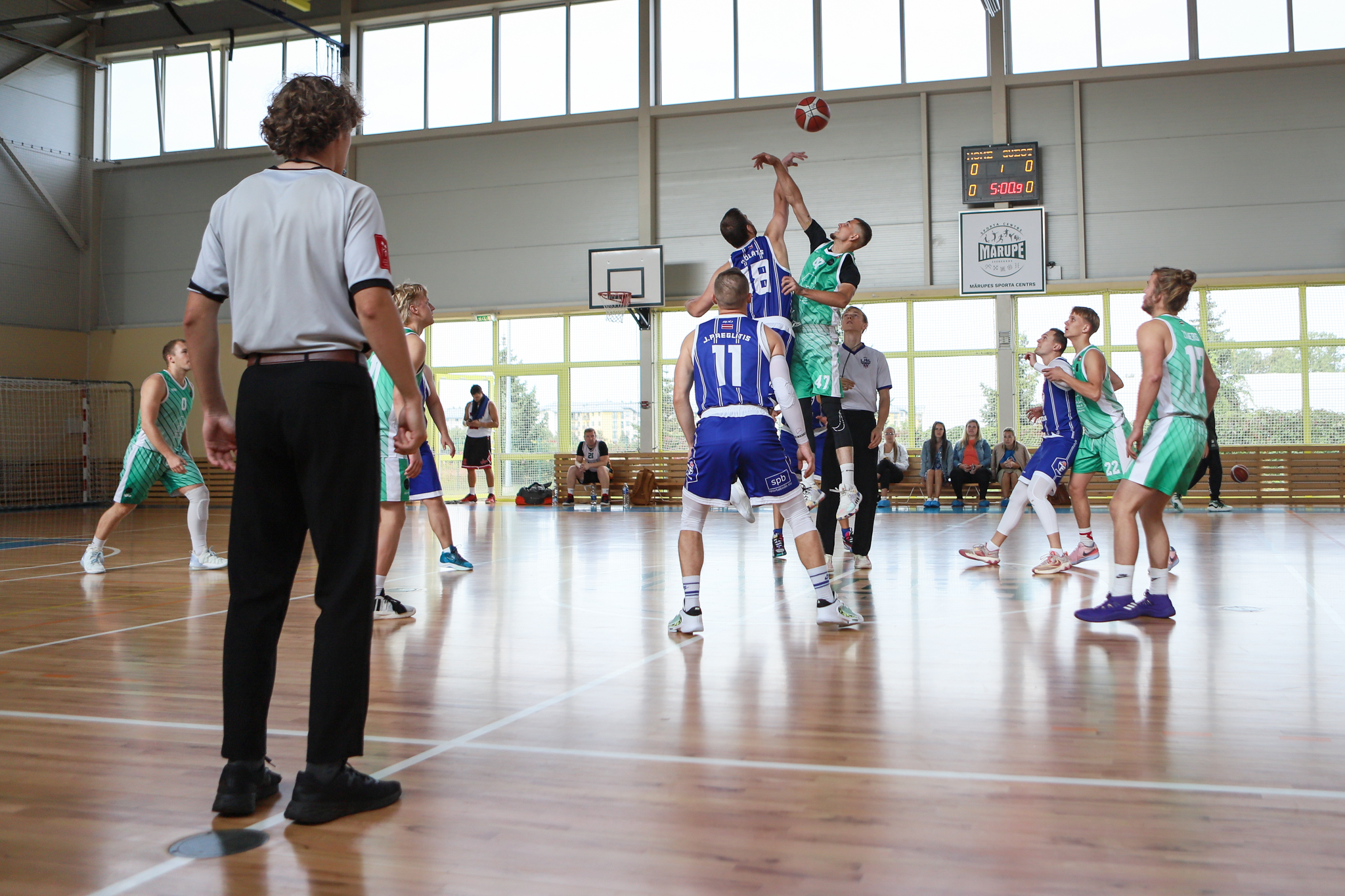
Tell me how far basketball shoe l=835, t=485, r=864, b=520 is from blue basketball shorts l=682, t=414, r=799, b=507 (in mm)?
2021

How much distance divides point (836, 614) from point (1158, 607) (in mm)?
1571

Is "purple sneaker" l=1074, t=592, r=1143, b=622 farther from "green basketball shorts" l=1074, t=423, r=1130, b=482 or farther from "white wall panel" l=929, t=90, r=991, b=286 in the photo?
"white wall panel" l=929, t=90, r=991, b=286

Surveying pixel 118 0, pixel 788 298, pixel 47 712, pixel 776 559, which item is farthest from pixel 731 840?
pixel 118 0

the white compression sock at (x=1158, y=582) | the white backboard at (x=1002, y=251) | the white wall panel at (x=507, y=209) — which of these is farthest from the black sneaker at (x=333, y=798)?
the white wall panel at (x=507, y=209)

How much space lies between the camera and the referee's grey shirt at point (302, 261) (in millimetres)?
2383

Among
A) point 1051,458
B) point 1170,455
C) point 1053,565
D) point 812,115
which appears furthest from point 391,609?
point 812,115

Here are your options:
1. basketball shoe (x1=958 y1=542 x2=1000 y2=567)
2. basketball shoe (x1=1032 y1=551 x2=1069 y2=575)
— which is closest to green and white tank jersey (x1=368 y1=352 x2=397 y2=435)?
basketball shoe (x1=958 y1=542 x2=1000 y2=567)

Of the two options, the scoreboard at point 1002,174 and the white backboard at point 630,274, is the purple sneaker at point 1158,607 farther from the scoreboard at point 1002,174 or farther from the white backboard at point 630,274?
the white backboard at point 630,274

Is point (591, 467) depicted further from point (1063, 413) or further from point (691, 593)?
point (691, 593)

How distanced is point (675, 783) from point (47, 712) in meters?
2.16

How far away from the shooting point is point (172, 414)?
7.63 m

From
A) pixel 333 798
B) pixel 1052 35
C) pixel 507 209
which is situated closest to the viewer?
pixel 333 798

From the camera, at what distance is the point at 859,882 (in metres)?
1.88

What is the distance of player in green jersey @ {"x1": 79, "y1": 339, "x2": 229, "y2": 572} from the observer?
733 cm
